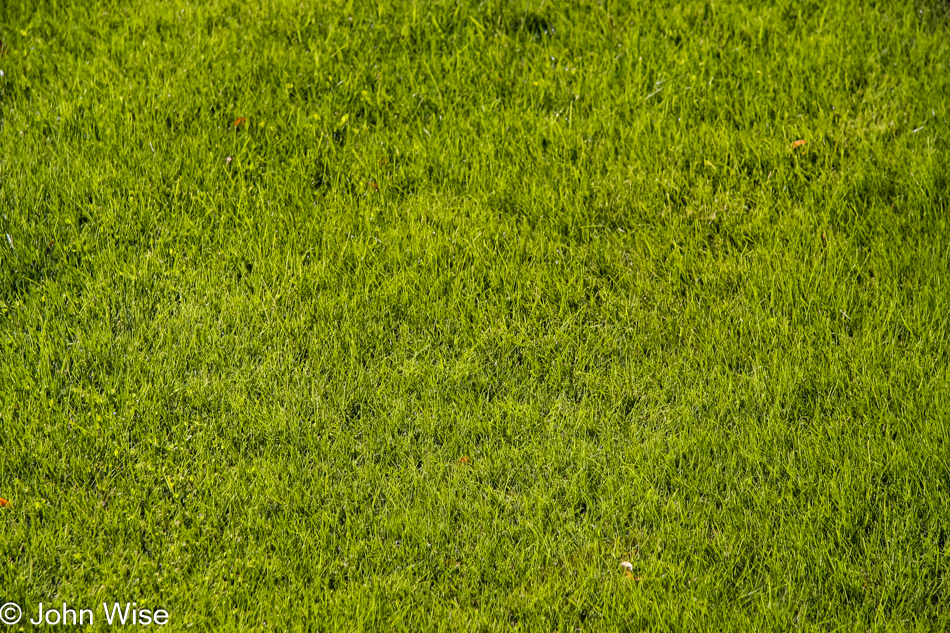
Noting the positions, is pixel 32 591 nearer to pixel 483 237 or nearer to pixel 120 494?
→ pixel 120 494

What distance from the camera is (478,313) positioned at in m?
3.46

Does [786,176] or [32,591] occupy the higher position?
[786,176]

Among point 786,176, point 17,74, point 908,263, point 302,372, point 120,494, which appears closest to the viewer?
point 120,494

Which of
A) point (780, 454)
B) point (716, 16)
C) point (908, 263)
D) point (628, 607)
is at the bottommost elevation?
point (628, 607)

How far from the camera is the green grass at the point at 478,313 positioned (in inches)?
111

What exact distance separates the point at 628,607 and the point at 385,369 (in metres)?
1.25

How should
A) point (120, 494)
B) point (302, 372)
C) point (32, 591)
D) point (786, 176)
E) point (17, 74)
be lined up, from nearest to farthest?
point (32, 591) → point (120, 494) → point (302, 372) → point (786, 176) → point (17, 74)

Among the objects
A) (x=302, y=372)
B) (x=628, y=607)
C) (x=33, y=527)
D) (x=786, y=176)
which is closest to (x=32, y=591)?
(x=33, y=527)

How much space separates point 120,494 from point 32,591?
397 millimetres

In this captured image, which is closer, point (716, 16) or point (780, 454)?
point (780, 454)

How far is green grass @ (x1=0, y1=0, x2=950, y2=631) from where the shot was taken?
9.27 feet

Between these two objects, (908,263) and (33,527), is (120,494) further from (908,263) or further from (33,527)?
(908,263)

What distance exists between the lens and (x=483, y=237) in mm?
3676

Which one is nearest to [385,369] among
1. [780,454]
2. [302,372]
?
[302,372]
